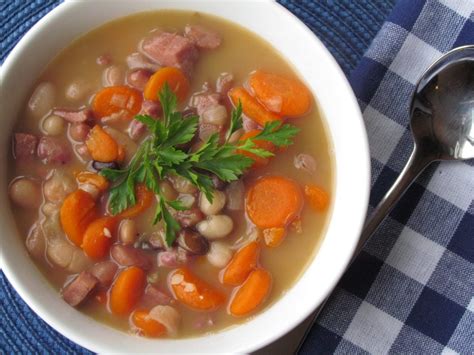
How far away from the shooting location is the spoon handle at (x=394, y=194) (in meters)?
2.88

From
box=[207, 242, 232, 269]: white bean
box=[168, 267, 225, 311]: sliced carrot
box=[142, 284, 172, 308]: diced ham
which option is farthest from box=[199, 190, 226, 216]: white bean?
box=[142, 284, 172, 308]: diced ham

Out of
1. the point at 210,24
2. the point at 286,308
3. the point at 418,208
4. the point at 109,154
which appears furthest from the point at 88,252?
the point at 418,208

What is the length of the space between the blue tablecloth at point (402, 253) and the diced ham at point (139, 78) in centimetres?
63

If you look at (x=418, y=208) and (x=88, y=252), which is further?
(x=418, y=208)

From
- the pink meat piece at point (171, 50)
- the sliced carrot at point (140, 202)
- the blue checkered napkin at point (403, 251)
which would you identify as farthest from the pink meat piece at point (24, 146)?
the blue checkered napkin at point (403, 251)

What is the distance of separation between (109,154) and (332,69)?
2.77ft

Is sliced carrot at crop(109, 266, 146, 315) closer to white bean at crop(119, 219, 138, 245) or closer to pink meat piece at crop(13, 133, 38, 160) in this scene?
white bean at crop(119, 219, 138, 245)

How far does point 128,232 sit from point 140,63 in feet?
2.03

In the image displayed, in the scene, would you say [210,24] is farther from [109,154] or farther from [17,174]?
[17,174]

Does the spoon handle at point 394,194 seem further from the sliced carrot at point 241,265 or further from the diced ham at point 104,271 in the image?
the diced ham at point 104,271

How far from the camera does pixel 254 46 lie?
280 cm

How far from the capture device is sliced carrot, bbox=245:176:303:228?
2.72 metres

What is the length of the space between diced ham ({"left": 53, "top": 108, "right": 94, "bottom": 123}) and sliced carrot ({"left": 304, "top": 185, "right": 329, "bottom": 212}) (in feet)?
2.73

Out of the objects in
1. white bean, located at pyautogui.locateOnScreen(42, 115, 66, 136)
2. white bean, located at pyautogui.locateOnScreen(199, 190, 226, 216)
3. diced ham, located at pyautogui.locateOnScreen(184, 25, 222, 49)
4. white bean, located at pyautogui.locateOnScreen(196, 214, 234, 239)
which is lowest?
white bean, located at pyautogui.locateOnScreen(196, 214, 234, 239)
